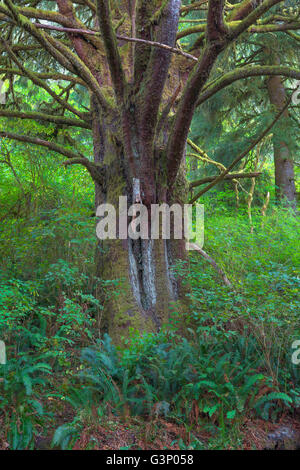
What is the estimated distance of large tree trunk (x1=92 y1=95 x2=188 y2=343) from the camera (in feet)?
14.9

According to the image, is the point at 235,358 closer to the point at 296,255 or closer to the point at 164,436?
the point at 164,436

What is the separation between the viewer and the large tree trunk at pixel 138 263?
453 centimetres

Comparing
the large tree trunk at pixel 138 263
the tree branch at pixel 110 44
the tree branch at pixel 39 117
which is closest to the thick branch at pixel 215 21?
the tree branch at pixel 110 44

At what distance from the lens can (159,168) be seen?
193 inches

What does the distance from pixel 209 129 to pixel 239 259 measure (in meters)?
6.56

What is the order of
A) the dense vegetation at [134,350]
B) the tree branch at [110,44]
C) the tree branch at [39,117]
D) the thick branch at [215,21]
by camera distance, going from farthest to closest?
the tree branch at [39,117], the tree branch at [110,44], the thick branch at [215,21], the dense vegetation at [134,350]

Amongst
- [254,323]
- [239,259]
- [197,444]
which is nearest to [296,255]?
[239,259]

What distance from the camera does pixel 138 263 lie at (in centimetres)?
473

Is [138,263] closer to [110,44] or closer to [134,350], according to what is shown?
[134,350]

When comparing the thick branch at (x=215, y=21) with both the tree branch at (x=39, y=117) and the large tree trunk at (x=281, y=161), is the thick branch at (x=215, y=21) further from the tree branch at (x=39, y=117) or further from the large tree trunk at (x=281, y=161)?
the large tree trunk at (x=281, y=161)

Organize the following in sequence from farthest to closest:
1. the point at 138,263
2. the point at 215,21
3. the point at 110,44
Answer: the point at 138,263
the point at 110,44
the point at 215,21

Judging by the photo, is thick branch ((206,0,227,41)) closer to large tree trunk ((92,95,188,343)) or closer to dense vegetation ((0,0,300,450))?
dense vegetation ((0,0,300,450))

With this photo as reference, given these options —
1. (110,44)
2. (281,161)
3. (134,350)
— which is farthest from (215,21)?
(281,161)

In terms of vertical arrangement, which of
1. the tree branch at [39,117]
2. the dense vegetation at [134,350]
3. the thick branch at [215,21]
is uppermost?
the thick branch at [215,21]
